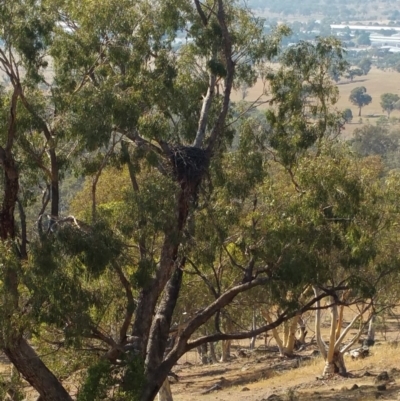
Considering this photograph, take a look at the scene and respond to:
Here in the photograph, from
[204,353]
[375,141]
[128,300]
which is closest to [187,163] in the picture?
[128,300]

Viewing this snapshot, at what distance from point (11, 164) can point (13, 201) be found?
1.65 feet

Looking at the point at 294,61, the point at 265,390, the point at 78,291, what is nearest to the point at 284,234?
the point at 78,291

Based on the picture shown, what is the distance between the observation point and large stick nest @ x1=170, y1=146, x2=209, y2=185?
11.3 metres

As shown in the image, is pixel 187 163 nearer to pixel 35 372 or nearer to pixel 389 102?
pixel 35 372

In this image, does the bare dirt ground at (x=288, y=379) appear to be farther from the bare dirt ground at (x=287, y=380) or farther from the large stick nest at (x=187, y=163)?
the large stick nest at (x=187, y=163)

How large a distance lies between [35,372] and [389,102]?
9080 centimetres

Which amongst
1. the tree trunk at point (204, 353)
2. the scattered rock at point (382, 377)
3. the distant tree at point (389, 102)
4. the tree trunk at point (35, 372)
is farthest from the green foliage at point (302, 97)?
the distant tree at point (389, 102)

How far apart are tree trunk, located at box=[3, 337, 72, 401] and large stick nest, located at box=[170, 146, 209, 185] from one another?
3050 mm

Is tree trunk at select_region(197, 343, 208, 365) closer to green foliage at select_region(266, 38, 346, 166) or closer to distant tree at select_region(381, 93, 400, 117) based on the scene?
green foliage at select_region(266, 38, 346, 166)

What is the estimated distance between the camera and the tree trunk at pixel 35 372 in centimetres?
1034

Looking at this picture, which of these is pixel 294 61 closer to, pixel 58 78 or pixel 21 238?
pixel 58 78

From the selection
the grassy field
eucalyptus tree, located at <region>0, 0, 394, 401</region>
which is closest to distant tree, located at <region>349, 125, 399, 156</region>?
the grassy field

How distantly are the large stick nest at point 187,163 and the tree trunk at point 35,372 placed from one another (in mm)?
3050

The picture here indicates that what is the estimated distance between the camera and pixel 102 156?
39.8 ft
